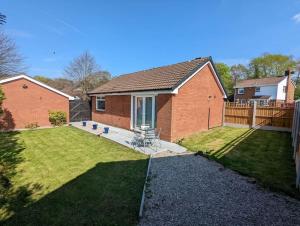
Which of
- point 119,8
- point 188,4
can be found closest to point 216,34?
point 188,4

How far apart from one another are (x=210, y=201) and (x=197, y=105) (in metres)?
8.53

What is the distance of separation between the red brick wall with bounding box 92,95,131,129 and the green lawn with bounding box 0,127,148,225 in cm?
499

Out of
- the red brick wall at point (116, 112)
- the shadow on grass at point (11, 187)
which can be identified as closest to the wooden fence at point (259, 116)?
the red brick wall at point (116, 112)

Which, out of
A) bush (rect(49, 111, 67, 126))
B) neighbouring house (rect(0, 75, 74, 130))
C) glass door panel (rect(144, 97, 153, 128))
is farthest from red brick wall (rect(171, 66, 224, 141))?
neighbouring house (rect(0, 75, 74, 130))

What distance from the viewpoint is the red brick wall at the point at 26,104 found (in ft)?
48.5

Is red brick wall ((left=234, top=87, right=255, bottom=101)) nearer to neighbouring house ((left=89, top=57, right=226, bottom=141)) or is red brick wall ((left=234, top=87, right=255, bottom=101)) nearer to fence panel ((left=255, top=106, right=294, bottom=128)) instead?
neighbouring house ((left=89, top=57, right=226, bottom=141))

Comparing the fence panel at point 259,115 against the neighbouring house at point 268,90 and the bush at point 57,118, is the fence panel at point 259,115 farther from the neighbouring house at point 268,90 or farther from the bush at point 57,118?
the neighbouring house at point 268,90

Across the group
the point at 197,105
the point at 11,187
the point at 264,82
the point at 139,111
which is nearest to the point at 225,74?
the point at 264,82

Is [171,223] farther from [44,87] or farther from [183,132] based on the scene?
[44,87]

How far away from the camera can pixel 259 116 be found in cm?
1396

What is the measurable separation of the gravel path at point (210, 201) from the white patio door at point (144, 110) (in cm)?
561

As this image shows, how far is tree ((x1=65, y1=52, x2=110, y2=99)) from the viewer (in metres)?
32.3

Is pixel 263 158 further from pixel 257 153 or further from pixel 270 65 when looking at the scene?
pixel 270 65

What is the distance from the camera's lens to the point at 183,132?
11.3m
